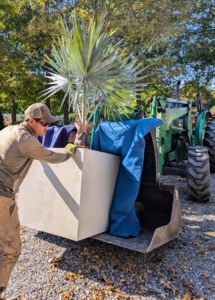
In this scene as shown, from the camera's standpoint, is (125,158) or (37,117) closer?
(37,117)

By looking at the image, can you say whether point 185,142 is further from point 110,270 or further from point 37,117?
point 37,117

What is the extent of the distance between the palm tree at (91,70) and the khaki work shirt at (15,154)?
0.87 m

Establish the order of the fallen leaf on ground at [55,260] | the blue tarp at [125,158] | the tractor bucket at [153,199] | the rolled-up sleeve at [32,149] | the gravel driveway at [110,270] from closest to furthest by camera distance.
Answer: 1. the rolled-up sleeve at [32,149]
2. the gravel driveway at [110,270]
3. the fallen leaf on ground at [55,260]
4. the blue tarp at [125,158]
5. the tractor bucket at [153,199]

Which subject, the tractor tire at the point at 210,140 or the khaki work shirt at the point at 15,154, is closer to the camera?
the khaki work shirt at the point at 15,154

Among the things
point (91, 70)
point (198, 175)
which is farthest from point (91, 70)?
point (198, 175)

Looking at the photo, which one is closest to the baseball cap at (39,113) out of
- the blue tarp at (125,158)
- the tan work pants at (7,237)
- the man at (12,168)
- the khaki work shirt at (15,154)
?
the man at (12,168)

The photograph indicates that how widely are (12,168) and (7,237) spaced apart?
59 centimetres

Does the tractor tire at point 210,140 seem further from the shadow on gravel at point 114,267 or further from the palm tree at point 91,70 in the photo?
the palm tree at point 91,70

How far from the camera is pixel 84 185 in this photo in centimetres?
291

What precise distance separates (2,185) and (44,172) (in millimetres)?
769

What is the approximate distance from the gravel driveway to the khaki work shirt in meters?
0.99

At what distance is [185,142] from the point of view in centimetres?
655

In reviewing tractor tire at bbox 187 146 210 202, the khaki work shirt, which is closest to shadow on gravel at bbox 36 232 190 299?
the khaki work shirt

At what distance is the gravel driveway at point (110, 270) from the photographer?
2680 mm
